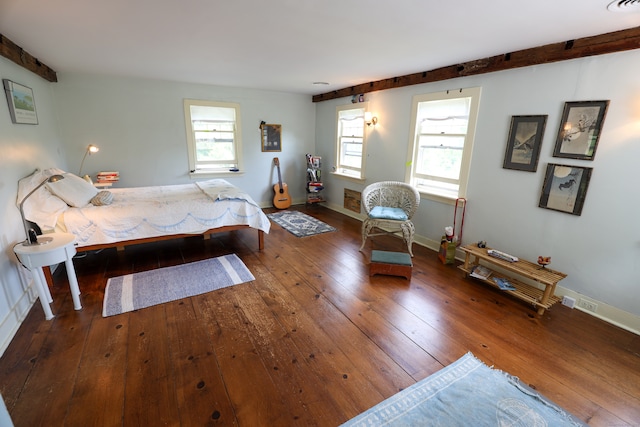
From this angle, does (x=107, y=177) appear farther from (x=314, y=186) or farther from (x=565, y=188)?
(x=565, y=188)

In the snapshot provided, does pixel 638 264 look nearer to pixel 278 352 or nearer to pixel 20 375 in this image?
pixel 278 352

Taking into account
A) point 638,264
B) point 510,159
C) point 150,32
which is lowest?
point 638,264

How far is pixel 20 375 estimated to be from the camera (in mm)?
1765

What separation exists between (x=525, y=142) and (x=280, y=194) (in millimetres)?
4149

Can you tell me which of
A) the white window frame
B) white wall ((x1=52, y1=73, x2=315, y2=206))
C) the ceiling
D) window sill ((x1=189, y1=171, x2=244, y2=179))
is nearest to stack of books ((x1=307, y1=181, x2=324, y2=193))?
the white window frame

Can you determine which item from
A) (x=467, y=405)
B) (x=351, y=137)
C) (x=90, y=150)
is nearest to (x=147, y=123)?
(x=90, y=150)

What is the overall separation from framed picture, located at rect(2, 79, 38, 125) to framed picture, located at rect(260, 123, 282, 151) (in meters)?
3.20

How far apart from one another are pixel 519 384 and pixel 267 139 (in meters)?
5.19

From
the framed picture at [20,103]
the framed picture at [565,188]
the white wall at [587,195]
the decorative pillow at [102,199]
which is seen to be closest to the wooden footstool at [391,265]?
the white wall at [587,195]

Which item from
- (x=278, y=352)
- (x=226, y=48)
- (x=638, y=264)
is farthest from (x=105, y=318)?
(x=638, y=264)

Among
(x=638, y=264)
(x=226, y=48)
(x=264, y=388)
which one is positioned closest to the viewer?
(x=264, y=388)

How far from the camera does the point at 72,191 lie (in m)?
3.00

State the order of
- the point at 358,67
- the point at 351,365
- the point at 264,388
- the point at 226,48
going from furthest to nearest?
the point at 358,67, the point at 226,48, the point at 351,365, the point at 264,388

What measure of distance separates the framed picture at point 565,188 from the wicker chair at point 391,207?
4.31 feet
